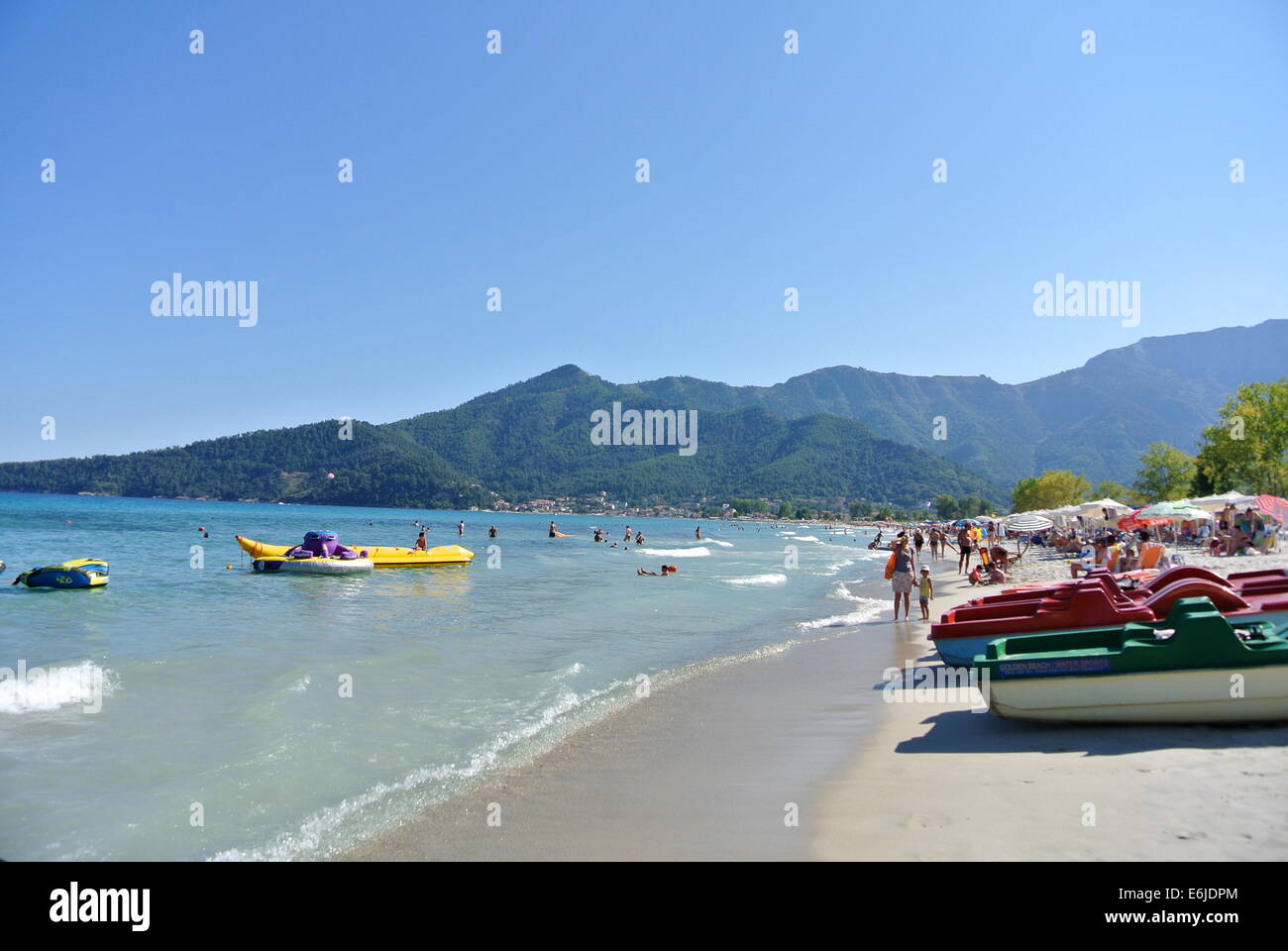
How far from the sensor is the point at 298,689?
9.86 meters

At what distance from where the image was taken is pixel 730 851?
191 inches

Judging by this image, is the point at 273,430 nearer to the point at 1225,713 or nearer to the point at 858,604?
the point at 858,604

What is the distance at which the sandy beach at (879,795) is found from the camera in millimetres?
4570

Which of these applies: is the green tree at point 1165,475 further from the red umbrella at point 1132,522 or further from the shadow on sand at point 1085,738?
the shadow on sand at point 1085,738

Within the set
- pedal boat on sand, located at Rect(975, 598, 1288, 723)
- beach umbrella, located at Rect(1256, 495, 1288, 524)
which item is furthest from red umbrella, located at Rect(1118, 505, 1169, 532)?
pedal boat on sand, located at Rect(975, 598, 1288, 723)

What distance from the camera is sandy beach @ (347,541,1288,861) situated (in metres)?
4.57

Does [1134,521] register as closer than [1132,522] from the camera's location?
Yes

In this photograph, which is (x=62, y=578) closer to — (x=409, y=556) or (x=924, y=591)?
(x=409, y=556)

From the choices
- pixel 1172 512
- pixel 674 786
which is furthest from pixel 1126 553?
pixel 674 786

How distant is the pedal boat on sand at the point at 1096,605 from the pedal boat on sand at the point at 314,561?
76.0 feet

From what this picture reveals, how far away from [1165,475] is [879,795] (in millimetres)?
70223

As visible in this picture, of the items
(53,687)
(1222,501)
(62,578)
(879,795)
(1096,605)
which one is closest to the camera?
(879,795)

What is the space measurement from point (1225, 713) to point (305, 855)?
7.45 metres
